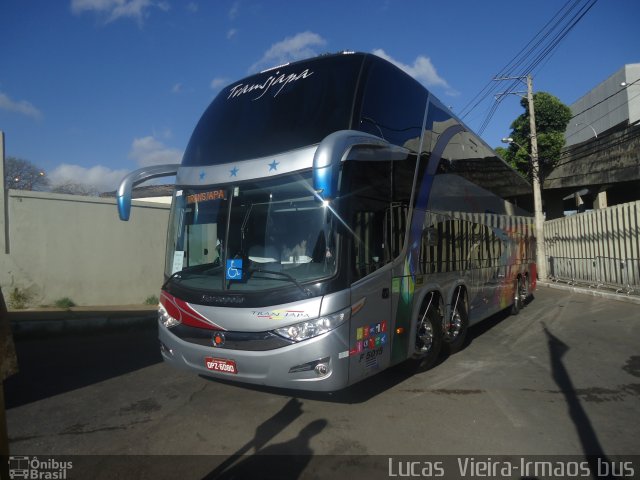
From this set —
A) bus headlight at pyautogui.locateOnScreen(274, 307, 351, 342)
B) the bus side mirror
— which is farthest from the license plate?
the bus side mirror

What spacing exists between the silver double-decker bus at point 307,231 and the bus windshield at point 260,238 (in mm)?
14

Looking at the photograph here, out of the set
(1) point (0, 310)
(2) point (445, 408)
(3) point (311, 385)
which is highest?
(1) point (0, 310)

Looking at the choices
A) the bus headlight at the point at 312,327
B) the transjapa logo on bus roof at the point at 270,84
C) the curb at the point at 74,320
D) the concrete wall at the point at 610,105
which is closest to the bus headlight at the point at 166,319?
the bus headlight at the point at 312,327

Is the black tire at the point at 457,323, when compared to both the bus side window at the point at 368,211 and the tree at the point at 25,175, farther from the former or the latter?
the tree at the point at 25,175

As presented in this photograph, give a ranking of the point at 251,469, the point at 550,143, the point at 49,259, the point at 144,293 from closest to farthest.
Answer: the point at 251,469 → the point at 49,259 → the point at 144,293 → the point at 550,143

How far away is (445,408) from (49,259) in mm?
9672

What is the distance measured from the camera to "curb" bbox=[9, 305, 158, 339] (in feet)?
28.1

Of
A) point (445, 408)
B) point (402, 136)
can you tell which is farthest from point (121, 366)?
point (402, 136)

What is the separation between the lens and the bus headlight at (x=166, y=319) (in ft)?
16.4

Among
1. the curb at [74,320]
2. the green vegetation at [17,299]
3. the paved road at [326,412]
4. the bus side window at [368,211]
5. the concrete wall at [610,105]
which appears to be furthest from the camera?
the concrete wall at [610,105]

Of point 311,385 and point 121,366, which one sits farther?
point 121,366

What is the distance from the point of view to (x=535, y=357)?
7.20 m

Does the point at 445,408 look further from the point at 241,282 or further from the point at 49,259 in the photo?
the point at 49,259

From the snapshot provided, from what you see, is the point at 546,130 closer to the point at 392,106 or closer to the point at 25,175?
the point at 392,106
